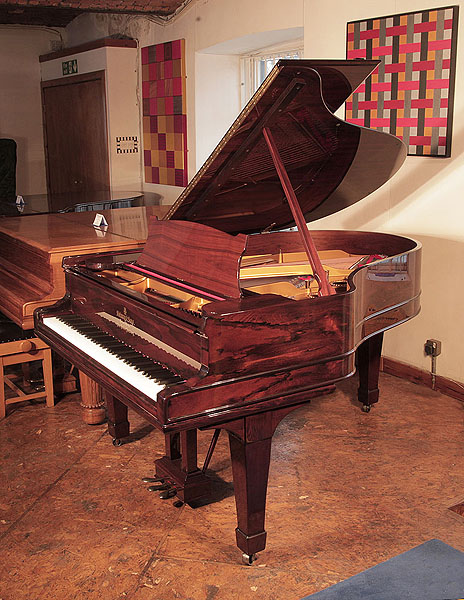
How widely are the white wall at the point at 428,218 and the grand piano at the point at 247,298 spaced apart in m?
0.61

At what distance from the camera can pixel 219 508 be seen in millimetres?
2879

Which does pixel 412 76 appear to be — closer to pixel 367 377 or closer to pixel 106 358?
pixel 367 377

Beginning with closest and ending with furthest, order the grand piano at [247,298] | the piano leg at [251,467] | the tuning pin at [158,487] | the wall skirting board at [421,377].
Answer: the grand piano at [247,298]
the piano leg at [251,467]
the tuning pin at [158,487]
the wall skirting board at [421,377]

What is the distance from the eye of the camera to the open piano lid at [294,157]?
2.33m

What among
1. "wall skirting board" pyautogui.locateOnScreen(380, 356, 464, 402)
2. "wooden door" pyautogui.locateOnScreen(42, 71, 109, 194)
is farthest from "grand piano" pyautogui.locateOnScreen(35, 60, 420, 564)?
"wooden door" pyautogui.locateOnScreen(42, 71, 109, 194)

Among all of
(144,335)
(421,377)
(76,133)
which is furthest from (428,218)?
(76,133)

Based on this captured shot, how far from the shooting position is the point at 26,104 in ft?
28.3

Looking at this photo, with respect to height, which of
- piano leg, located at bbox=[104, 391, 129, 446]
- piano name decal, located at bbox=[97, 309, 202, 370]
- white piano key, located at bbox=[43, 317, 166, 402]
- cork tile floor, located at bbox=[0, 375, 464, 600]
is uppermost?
piano name decal, located at bbox=[97, 309, 202, 370]

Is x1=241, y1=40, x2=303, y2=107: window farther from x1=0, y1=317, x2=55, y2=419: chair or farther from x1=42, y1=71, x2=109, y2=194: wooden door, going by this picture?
x1=0, y1=317, x2=55, y2=419: chair

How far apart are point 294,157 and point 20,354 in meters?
1.80

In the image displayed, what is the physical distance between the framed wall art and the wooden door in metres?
3.57

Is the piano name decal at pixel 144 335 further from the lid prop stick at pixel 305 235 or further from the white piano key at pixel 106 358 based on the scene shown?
the lid prop stick at pixel 305 235

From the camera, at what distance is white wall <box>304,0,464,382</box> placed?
3.89 metres

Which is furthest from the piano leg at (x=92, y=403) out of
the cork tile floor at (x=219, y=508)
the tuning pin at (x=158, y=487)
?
the tuning pin at (x=158, y=487)
